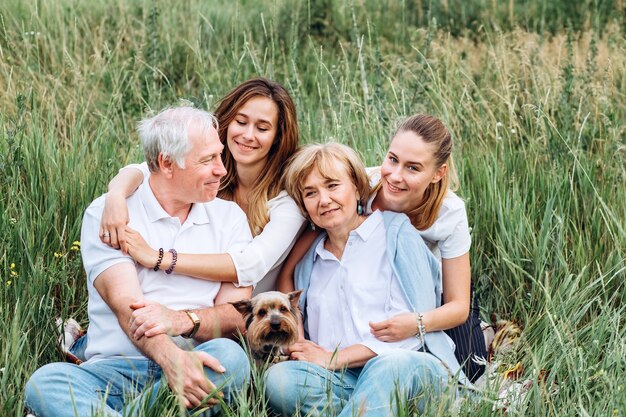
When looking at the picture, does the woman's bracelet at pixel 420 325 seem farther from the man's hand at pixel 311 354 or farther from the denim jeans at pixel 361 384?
the man's hand at pixel 311 354

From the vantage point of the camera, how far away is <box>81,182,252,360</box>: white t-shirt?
13.1 feet

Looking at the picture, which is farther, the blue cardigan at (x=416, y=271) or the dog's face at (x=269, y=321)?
the blue cardigan at (x=416, y=271)

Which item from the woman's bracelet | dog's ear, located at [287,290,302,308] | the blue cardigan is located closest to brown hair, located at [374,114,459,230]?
the blue cardigan

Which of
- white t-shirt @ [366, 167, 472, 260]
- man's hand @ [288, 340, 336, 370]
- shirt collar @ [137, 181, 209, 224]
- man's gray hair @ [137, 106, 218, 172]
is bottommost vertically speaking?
man's hand @ [288, 340, 336, 370]

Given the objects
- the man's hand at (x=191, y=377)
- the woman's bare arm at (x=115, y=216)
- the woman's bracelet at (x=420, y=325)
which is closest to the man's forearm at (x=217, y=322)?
the man's hand at (x=191, y=377)

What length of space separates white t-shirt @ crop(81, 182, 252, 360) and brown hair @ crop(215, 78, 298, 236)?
32 centimetres

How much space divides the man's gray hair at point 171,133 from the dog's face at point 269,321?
720 mm

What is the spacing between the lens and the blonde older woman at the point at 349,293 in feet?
12.5

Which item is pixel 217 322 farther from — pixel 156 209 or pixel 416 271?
pixel 416 271

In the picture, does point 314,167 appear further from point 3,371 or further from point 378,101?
point 378,101

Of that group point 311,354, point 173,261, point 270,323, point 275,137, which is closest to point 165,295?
point 173,261

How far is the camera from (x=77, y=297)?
4.89m

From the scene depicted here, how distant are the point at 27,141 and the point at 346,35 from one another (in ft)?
12.8

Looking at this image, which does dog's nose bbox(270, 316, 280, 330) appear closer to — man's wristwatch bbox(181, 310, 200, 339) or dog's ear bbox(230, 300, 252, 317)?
dog's ear bbox(230, 300, 252, 317)
